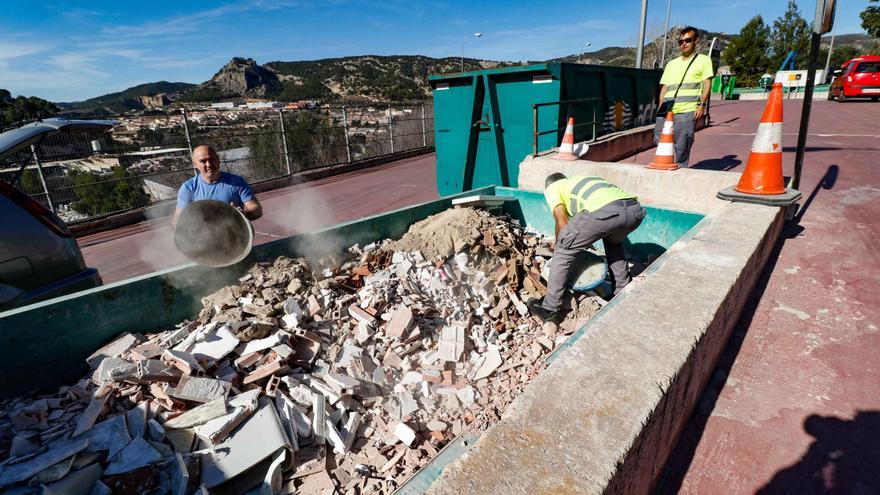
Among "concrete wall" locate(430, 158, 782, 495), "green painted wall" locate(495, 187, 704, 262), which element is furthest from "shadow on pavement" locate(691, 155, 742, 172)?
"concrete wall" locate(430, 158, 782, 495)

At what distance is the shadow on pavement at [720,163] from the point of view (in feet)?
23.8

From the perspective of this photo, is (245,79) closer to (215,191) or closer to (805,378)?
(215,191)

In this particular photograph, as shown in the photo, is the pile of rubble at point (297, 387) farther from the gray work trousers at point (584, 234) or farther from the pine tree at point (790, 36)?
the pine tree at point (790, 36)

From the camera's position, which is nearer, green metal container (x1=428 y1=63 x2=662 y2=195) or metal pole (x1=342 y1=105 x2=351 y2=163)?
green metal container (x1=428 y1=63 x2=662 y2=195)

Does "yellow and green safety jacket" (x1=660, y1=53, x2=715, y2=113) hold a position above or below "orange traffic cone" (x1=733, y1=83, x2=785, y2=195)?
above

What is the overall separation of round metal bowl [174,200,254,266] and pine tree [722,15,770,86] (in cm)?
5812

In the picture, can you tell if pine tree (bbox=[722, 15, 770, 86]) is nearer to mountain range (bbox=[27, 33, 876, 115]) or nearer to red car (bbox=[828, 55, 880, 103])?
mountain range (bbox=[27, 33, 876, 115])

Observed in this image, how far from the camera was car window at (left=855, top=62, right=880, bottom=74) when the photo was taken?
20172mm

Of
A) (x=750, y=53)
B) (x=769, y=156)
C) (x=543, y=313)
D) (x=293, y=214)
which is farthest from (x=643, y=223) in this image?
(x=750, y=53)

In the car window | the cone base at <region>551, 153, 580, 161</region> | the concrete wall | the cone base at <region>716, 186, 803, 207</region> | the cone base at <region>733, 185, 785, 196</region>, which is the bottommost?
the concrete wall

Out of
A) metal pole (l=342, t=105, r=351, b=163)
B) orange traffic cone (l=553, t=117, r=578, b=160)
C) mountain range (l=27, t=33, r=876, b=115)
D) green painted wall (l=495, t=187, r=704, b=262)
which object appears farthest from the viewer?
mountain range (l=27, t=33, r=876, b=115)

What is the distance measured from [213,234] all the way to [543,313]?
292cm

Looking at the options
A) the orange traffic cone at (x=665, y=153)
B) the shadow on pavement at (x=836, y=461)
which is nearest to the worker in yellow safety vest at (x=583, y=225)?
the orange traffic cone at (x=665, y=153)

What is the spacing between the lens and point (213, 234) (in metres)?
3.54
